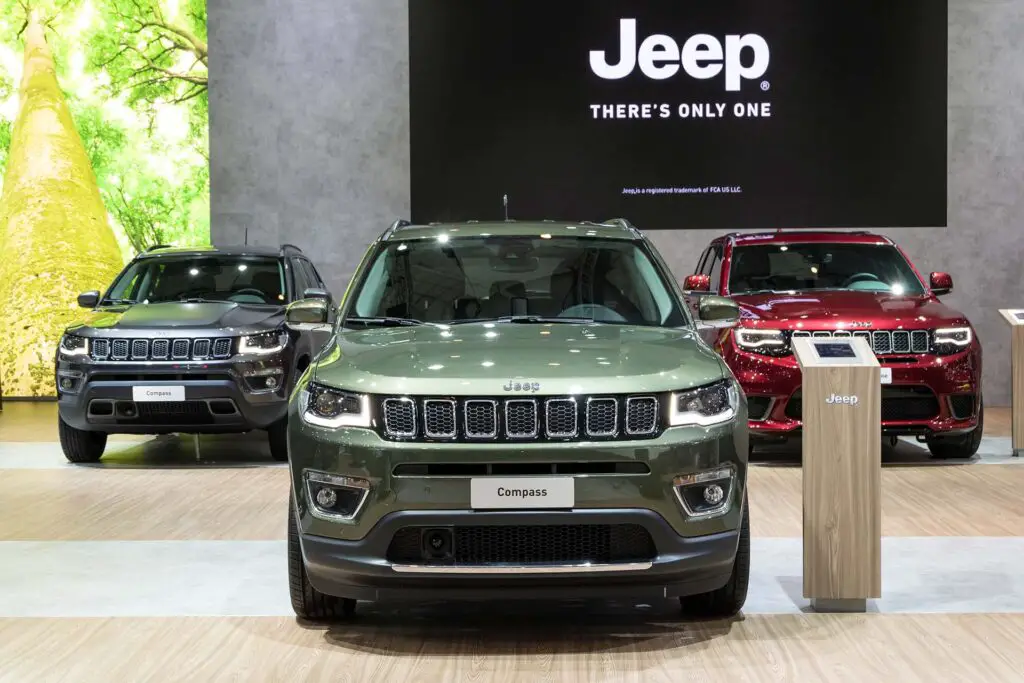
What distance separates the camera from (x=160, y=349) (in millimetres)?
9867

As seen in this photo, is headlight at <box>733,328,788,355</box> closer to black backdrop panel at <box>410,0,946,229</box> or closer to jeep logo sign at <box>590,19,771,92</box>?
black backdrop panel at <box>410,0,946,229</box>

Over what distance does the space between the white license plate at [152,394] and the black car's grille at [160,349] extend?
0.22 metres

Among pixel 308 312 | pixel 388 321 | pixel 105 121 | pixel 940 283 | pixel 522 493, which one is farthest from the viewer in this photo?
pixel 105 121

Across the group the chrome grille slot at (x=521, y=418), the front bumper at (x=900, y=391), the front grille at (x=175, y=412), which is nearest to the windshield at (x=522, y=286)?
the chrome grille slot at (x=521, y=418)

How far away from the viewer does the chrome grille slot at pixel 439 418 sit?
15.4ft

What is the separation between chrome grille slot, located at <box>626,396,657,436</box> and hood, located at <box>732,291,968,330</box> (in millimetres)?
5092

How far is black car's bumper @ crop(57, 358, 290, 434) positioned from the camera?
9.83 meters

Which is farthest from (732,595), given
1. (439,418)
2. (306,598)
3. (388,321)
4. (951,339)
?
(951,339)

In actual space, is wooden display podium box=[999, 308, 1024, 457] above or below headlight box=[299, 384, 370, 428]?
below

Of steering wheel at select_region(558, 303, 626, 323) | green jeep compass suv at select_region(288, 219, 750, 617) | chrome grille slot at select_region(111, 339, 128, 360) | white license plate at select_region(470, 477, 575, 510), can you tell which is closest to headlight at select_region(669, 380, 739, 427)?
green jeep compass suv at select_region(288, 219, 750, 617)

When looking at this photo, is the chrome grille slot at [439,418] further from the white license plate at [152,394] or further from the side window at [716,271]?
Answer: the side window at [716,271]

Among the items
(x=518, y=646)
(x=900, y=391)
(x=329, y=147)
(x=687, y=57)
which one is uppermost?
(x=687, y=57)

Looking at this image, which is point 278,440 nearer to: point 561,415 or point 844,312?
point 844,312

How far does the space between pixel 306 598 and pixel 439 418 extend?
1.01 meters
